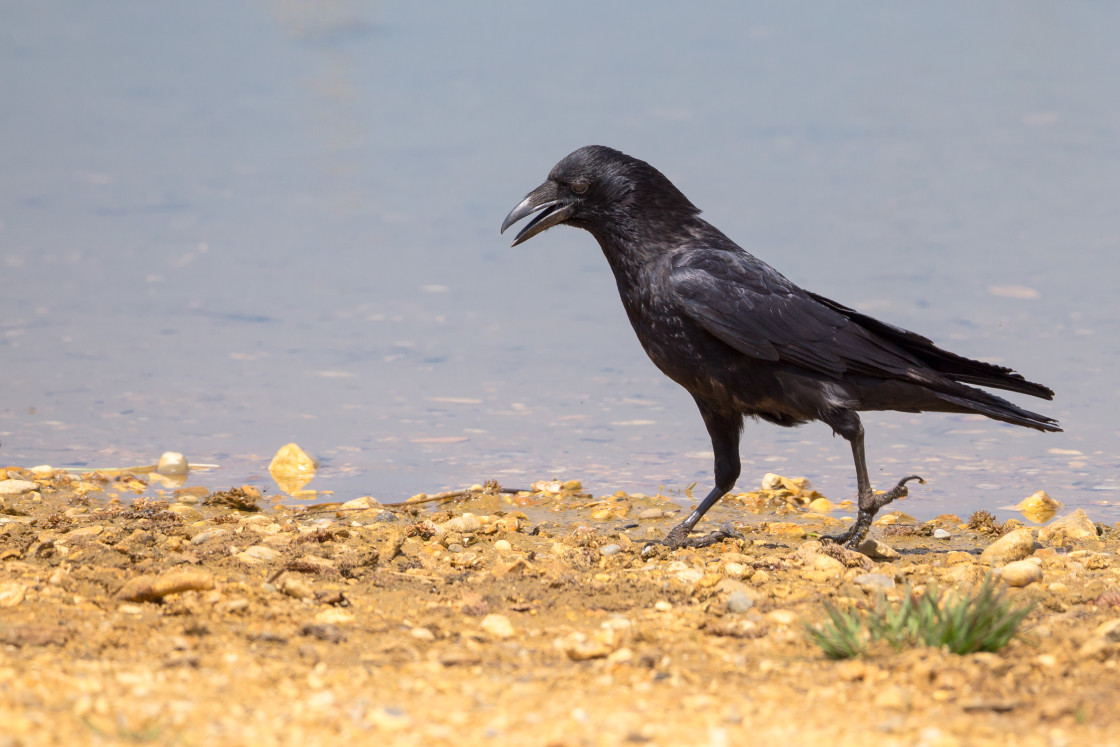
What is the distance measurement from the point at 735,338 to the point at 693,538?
1.05 m

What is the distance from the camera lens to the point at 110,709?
2.76 meters

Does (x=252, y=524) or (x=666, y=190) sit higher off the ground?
(x=666, y=190)

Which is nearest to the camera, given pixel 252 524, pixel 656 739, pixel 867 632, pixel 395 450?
pixel 656 739

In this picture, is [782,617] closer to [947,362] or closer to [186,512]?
[947,362]

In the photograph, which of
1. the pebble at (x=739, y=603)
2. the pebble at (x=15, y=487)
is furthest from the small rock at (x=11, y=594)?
the pebble at (x=15, y=487)

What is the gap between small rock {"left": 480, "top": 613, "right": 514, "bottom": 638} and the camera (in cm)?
378

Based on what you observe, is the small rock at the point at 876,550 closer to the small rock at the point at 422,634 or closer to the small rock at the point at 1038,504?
the small rock at the point at 1038,504

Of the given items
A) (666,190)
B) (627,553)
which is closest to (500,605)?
(627,553)

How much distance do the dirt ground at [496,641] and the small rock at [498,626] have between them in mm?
10

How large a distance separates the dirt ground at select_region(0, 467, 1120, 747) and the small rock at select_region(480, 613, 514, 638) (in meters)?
0.01

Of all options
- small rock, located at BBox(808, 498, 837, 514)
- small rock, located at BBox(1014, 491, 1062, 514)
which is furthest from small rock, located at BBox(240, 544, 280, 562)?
small rock, located at BBox(1014, 491, 1062, 514)

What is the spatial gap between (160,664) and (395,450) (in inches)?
195

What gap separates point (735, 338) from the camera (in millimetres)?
5441

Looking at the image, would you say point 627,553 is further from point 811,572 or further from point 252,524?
point 252,524
